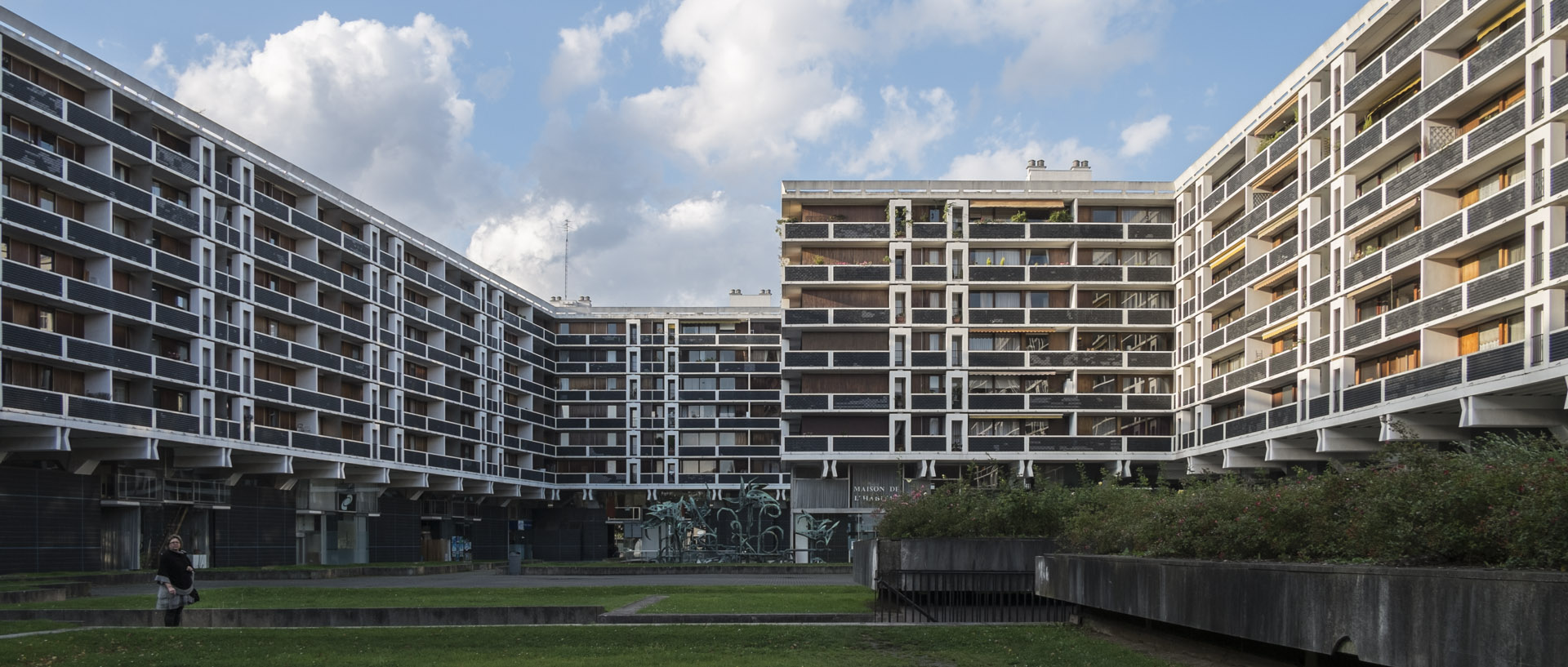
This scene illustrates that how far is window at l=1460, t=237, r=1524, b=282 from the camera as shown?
133 feet

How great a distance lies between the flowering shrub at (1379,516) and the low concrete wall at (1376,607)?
25.2 inches

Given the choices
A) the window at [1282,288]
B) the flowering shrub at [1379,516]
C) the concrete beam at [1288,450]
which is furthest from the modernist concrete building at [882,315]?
the flowering shrub at [1379,516]

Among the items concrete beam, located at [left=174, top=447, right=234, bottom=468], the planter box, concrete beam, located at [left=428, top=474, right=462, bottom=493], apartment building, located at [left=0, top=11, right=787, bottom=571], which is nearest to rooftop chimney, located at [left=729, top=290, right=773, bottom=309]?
apartment building, located at [left=0, top=11, right=787, bottom=571]

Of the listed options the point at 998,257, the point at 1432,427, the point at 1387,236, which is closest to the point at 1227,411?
the point at 998,257

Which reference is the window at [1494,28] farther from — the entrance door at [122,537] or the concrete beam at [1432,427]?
the entrance door at [122,537]

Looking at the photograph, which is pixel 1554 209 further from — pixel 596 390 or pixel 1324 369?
pixel 596 390

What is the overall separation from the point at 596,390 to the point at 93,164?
5799 cm

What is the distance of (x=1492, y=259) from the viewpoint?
41.9 meters

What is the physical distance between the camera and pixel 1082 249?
73.1m

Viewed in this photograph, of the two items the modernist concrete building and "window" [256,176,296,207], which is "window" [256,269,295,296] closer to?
the modernist concrete building

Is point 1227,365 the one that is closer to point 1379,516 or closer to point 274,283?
point 274,283

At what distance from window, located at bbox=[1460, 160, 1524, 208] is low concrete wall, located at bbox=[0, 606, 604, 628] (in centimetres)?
2994

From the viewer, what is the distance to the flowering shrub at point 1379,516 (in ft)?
35.1

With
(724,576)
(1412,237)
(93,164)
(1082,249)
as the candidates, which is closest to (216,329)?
(93,164)
